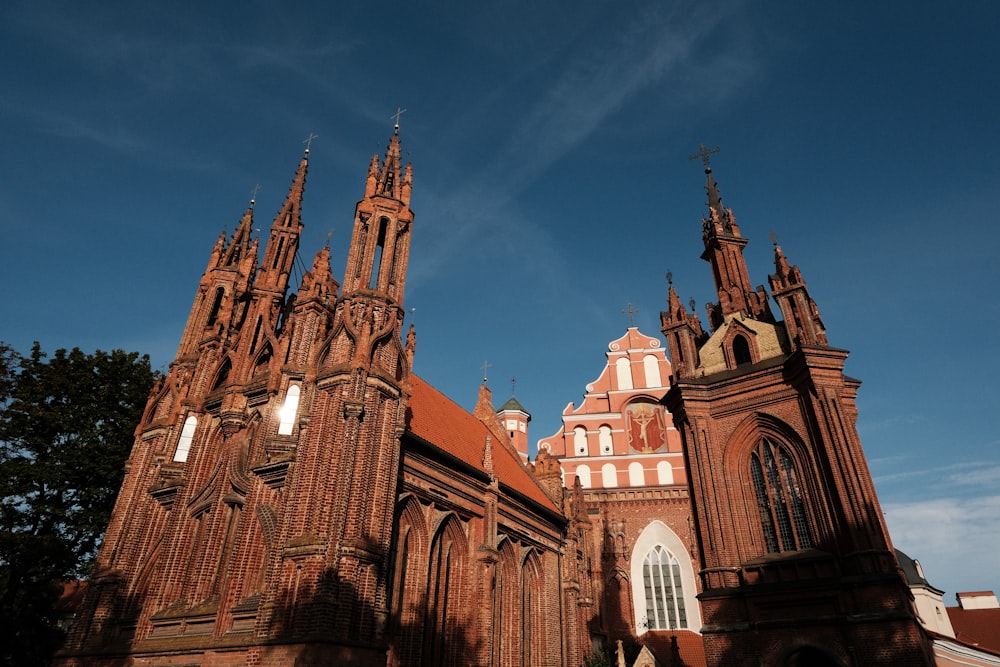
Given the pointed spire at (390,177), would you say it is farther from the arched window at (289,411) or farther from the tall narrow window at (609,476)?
the tall narrow window at (609,476)

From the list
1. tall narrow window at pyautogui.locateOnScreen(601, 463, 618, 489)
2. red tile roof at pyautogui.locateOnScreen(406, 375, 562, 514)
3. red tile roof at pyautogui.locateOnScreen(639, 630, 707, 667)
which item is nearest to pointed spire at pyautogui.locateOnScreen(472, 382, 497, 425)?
red tile roof at pyautogui.locateOnScreen(406, 375, 562, 514)

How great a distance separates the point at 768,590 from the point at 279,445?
47.1 ft

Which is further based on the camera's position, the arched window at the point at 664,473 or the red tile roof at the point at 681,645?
the arched window at the point at 664,473

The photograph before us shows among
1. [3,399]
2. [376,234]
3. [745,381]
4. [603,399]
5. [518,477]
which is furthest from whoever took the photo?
[603,399]

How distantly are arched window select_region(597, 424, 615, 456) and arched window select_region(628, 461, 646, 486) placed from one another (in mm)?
1387

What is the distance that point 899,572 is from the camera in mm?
15938

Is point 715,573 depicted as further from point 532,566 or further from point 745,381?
point 532,566

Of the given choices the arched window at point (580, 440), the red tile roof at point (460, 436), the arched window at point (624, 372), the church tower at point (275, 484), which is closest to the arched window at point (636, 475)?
the arched window at point (580, 440)

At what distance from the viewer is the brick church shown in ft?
45.5

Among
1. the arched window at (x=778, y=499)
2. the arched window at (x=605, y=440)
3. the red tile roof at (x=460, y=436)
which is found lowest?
the arched window at (x=778, y=499)

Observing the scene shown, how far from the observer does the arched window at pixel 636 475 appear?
3292 centimetres

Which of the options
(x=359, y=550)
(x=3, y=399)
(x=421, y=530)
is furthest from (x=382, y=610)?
(x=3, y=399)

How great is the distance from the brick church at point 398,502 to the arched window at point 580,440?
842 cm

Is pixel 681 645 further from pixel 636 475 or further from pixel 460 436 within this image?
pixel 460 436
